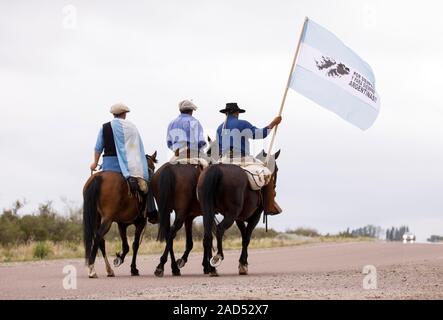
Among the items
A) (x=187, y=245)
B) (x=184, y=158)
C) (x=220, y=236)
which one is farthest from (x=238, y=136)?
(x=187, y=245)

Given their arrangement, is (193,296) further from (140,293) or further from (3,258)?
(3,258)

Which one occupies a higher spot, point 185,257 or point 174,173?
point 174,173

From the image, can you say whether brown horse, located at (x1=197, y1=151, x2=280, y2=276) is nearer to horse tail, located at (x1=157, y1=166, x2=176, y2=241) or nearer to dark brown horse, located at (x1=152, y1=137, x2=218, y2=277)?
dark brown horse, located at (x1=152, y1=137, x2=218, y2=277)

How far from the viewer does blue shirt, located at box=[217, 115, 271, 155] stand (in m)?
19.0

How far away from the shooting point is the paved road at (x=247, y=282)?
13933 mm

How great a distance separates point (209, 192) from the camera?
18.2m

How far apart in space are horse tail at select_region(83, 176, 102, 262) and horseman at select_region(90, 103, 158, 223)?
0.55 metres

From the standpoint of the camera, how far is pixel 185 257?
19.2m

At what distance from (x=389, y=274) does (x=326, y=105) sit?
3.62 m

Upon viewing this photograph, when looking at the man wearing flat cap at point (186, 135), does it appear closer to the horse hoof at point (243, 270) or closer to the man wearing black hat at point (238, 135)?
the man wearing black hat at point (238, 135)

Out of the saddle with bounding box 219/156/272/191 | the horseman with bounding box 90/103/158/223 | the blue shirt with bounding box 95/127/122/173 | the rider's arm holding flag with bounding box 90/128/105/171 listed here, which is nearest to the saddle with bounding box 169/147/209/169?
the saddle with bounding box 219/156/272/191

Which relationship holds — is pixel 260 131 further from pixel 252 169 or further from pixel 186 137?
pixel 186 137
